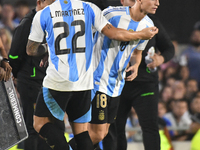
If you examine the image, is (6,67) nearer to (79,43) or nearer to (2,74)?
(2,74)

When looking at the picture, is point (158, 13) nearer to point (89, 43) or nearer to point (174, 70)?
point (174, 70)

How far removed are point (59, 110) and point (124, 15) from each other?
111cm

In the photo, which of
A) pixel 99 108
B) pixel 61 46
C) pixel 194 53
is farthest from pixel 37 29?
pixel 194 53

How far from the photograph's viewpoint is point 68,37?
9.80 feet

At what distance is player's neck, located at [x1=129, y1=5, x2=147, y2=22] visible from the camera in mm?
3428

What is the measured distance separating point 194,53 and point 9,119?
535 centimetres

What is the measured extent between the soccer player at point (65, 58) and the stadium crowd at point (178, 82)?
335 cm

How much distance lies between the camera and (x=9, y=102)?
3291mm

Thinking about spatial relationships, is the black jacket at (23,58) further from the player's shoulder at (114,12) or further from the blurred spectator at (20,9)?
the blurred spectator at (20,9)

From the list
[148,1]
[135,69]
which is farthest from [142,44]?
[148,1]

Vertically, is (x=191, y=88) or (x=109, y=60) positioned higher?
(x=109, y=60)

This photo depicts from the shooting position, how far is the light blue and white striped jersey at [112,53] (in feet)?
11.3

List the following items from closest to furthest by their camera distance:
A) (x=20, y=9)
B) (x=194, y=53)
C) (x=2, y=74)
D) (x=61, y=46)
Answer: (x=61, y=46)
(x=2, y=74)
(x=20, y=9)
(x=194, y=53)

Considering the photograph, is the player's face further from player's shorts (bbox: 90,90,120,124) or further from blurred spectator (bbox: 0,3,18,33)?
blurred spectator (bbox: 0,3,18,33)
